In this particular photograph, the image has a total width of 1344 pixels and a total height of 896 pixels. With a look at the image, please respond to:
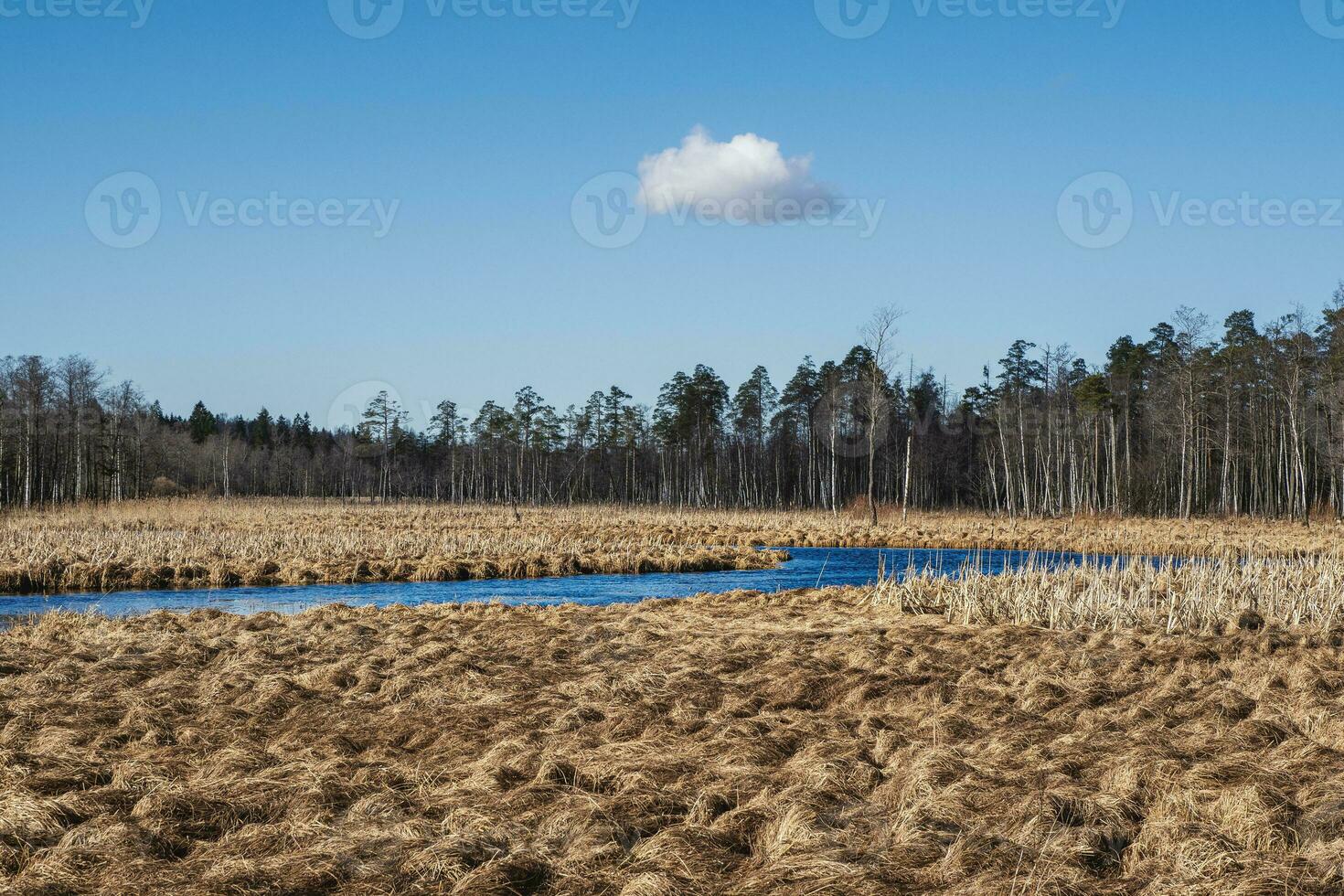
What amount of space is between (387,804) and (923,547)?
2853cm

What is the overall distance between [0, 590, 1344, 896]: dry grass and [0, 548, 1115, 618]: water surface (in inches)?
199

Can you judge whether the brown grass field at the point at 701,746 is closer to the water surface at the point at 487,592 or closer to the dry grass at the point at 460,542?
the water surface at the point at 487,592

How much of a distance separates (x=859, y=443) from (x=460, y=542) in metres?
50.0

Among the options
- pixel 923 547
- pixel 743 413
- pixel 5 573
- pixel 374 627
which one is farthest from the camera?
pixel 743 413

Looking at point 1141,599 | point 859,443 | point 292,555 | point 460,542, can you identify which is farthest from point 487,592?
point 859,443

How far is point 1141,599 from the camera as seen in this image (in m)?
12.8

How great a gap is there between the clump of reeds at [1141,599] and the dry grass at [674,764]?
926 millimetres

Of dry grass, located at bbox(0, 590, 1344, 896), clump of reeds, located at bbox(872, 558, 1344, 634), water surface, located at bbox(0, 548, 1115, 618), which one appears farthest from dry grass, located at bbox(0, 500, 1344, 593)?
dry grass, located at bbox(0, 590, 1344, 896)

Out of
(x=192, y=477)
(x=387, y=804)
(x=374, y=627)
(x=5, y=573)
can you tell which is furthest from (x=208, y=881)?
(x=192, y=477)

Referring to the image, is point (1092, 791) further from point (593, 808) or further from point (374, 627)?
point (374, 627)

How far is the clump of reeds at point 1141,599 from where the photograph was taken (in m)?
12.2

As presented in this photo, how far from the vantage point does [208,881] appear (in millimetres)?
4598

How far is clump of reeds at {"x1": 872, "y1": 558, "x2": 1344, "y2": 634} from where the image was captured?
40.1ft

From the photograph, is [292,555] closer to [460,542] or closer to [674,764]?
[460,542]
